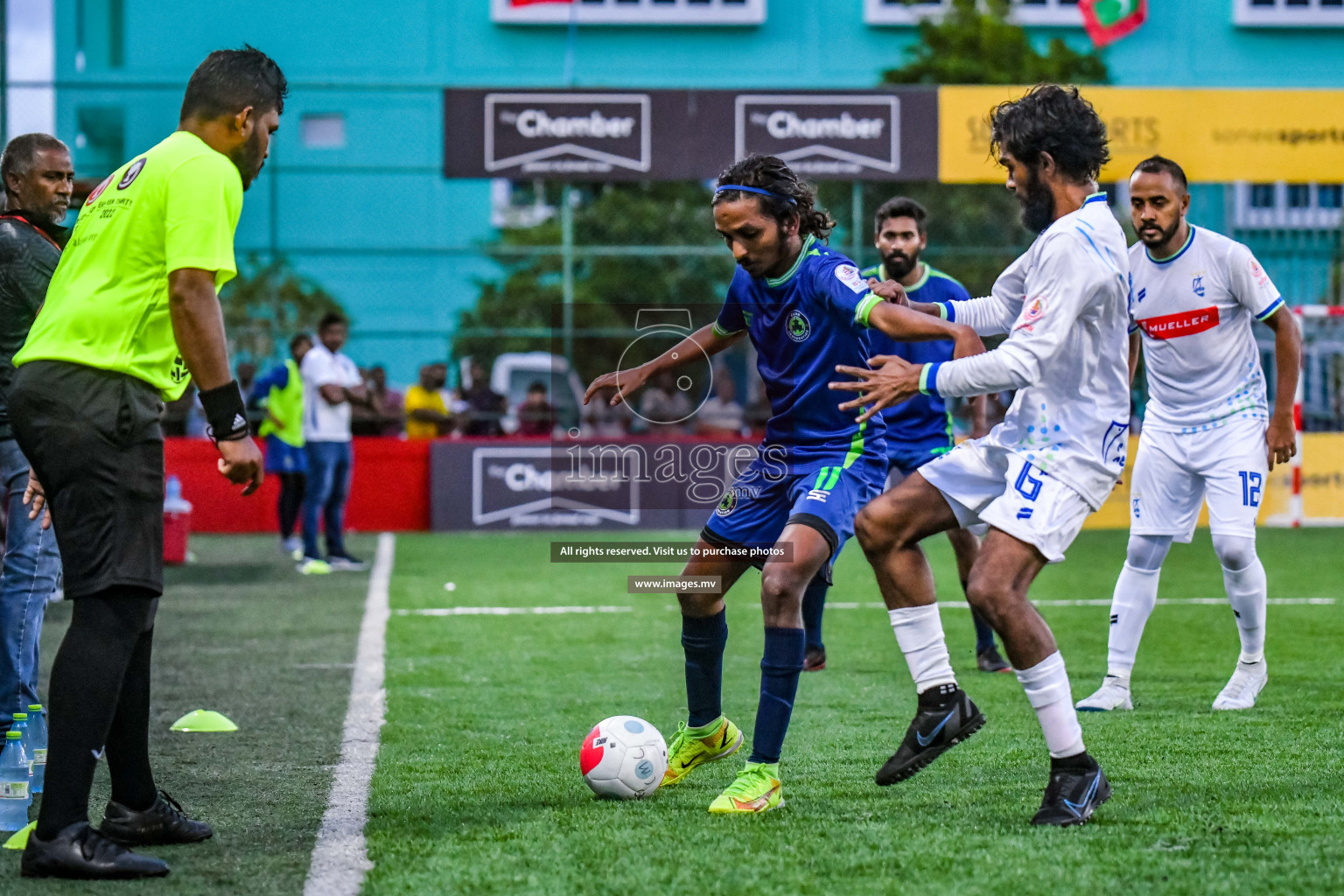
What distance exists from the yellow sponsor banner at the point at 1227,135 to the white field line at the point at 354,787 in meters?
10.4

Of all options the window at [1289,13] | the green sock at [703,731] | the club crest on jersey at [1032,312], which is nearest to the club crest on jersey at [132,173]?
the club crest on jersey at [1032,312]

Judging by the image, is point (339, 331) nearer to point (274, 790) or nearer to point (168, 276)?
point (274, 790)

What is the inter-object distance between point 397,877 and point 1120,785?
7.53 feet

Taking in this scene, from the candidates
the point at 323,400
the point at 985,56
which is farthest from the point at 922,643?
the point at 985,56

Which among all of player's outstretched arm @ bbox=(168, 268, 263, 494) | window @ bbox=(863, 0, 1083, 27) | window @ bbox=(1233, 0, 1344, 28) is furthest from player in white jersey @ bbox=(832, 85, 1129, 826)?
window @ bbox=(1233, 0, 1344, 28)

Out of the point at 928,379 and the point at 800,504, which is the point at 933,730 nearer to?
the point at 800,504

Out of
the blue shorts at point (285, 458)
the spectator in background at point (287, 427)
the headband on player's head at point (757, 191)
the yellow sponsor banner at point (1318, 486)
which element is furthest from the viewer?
the yellow sponsor banner at point (1318, 486)

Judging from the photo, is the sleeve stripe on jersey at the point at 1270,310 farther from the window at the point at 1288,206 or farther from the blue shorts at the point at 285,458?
the window at the point at 1288,206

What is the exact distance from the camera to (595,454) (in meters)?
19.3

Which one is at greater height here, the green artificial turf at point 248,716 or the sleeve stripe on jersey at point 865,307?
the sleeve stripe on jersey at point 865,307

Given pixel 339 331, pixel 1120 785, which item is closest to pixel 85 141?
pixel 339 331

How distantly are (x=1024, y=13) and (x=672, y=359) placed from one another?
21353mm

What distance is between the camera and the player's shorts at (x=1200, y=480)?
6.52 metres

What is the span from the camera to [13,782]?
453cm
